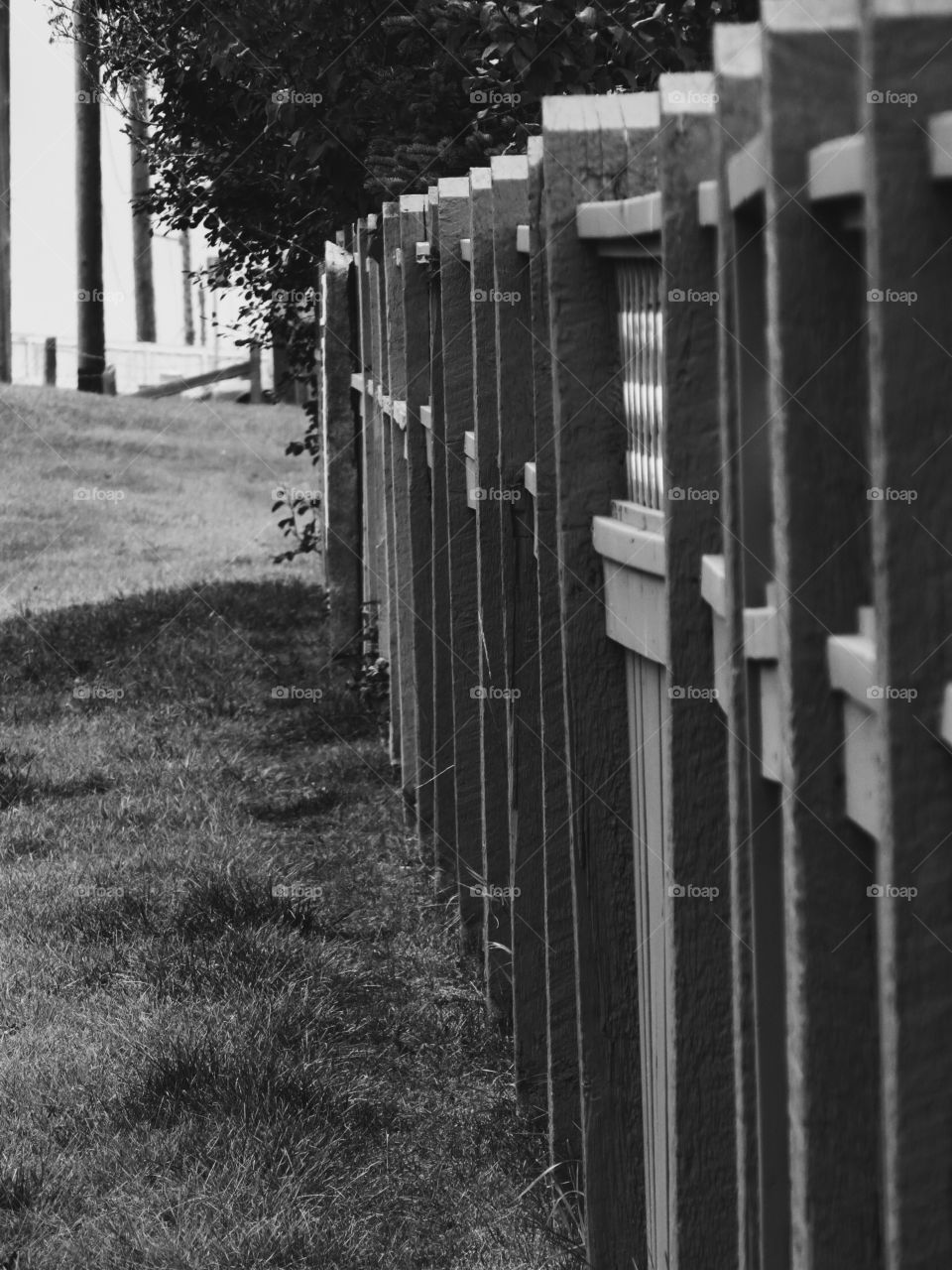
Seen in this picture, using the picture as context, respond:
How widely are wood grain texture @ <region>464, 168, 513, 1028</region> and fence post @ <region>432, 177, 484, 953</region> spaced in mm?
149

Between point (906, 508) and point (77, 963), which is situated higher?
point (906, 508)

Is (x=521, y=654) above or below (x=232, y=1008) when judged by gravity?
above

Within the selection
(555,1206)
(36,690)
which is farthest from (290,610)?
(555,1206)

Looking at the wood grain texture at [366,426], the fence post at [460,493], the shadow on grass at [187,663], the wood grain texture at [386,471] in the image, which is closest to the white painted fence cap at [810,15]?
the fence post at [460,493]

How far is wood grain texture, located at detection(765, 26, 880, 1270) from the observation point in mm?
1392

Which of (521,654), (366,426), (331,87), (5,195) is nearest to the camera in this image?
(521,654)

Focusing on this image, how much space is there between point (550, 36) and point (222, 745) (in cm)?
308

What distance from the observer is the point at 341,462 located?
26.3 ft

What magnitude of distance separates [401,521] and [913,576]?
4281 mm

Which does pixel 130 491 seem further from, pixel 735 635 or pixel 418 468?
pixel 735 635

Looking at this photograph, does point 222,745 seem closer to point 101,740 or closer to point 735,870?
point 101,740

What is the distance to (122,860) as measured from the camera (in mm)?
5285

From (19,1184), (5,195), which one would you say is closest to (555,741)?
(19,1184)

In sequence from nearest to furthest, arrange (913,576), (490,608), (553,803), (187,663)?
1. (913,576)
2. (553,803)
3. (490,608)
4. (187,663)
